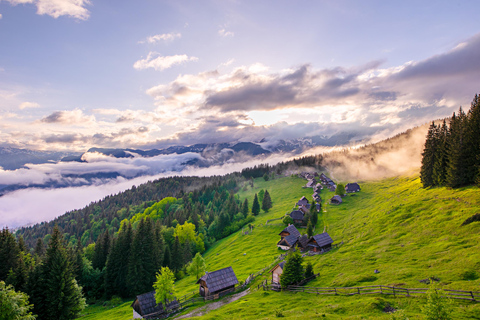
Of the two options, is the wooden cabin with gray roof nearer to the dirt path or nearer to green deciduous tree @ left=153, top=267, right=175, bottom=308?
the dirt path

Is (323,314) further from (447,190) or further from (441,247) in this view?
(447,190)

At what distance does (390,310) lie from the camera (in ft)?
98.1

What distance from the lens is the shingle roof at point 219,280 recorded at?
57022 mm

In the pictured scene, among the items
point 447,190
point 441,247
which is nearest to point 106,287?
point 441,247

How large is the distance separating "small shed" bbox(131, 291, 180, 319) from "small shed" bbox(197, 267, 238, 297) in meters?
7.31

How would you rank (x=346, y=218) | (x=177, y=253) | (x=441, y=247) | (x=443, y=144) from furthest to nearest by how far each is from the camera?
1. (x=346, y=218)
2. (x=177, y=253)
3. (x=443, y=144)
4. (x=441, y=247)

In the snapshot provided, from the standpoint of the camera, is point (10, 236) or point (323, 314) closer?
point (323, 314)

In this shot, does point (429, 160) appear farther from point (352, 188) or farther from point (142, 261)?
point (142, 261)

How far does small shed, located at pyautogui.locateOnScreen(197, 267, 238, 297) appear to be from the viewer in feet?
187

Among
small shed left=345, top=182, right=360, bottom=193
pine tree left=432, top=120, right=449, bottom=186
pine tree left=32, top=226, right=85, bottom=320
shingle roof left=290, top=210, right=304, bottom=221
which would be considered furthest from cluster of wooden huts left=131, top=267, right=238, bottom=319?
small shed left=345, top=182, right=360, bottom=193

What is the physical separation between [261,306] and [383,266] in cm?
2528

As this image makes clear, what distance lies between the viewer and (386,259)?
49.2m

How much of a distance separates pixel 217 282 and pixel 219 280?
0.75m

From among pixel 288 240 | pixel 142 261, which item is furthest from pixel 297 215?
pixel 142 261
